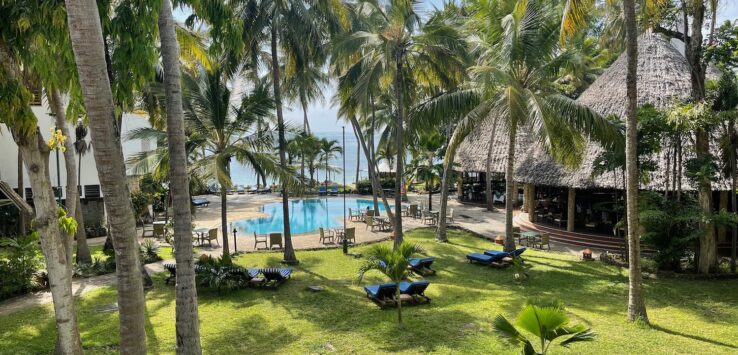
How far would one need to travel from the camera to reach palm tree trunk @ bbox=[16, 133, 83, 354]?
19.9ft

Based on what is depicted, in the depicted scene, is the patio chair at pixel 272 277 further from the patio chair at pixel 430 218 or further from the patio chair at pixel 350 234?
the patio chair at pixel 430 218

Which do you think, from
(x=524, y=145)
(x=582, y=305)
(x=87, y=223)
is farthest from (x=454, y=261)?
(x=87, y=223)

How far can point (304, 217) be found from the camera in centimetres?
2877

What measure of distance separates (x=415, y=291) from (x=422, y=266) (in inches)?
123

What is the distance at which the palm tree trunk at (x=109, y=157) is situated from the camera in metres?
4.02

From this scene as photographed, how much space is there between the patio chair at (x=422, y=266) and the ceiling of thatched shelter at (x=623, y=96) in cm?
587

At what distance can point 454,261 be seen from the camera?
51.1 ft

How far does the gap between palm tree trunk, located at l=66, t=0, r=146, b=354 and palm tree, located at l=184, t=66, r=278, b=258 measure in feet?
28.7

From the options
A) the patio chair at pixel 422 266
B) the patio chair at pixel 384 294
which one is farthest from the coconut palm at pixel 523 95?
the patio chair at pixel 384 294

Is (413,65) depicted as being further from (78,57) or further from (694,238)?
(78,57)

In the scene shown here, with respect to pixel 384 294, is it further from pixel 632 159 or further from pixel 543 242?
pixel 543 242

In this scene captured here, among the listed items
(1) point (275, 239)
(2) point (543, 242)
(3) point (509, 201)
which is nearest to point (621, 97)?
(2) point (543, 242)

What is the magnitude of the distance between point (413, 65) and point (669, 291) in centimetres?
1039

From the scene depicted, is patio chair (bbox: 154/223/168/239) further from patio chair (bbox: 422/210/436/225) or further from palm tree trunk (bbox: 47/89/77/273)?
patio chair (bbox: 422/210/436/225)
